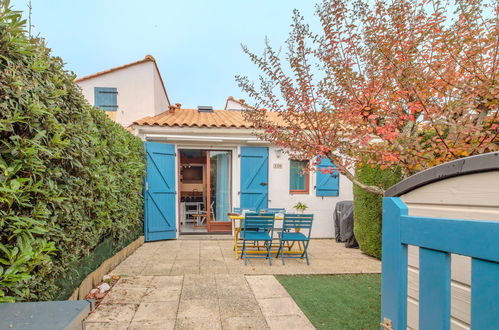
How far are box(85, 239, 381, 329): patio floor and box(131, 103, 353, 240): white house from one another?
4.11ft

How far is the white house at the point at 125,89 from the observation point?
823cm

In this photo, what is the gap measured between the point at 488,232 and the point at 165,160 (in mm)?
5985

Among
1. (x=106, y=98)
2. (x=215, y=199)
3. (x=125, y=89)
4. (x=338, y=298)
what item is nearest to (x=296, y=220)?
(x=338, y=298)

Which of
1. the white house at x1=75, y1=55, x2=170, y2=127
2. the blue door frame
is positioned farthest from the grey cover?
the white house at x1=75, y1=55, x2=170, y2=127

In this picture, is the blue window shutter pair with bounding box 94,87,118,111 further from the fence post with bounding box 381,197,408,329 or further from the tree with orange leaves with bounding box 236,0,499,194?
the fence post with bounding box 381,197,408,329

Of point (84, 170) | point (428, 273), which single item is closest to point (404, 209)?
point (428, 273)

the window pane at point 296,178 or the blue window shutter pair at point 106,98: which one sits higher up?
the blue window shutter pair at point 106,98

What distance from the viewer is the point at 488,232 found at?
2.02 ft

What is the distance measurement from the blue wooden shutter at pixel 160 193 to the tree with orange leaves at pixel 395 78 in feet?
12.7

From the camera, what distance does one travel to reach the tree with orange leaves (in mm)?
2152

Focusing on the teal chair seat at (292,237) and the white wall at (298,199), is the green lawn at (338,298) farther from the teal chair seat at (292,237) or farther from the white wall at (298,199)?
the white wall at (298,199)

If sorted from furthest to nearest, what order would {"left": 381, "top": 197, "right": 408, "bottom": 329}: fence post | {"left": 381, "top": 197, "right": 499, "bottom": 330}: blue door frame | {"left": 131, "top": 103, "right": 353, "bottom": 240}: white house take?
{"left": 131, "top": 103, "right": 353, "bottom": 240}: white house
{"left": 381, "top": 197, "right": 408, "bottom": 329}: fence post
{"left": 381, "top": 197, "right": 499, "bottom": 330}: blue door frame

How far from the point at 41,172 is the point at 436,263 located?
7.85ft

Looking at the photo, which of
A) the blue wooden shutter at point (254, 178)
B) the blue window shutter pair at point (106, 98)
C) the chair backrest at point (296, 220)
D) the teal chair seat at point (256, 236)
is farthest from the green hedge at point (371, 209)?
the blue window shutter pair at point (106, 98)
